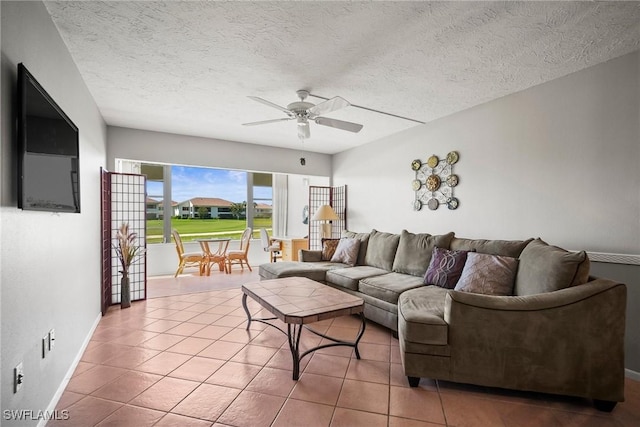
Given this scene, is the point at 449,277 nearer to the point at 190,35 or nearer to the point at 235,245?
the point at 190,35

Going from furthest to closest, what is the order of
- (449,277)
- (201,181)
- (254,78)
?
(201,181) < (449,277) < (254,78)

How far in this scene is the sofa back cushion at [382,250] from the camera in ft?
13.4

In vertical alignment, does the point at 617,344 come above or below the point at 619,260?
below

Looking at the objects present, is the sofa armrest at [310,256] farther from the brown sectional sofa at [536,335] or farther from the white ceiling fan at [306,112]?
the brown sectional sofa at [536,335]

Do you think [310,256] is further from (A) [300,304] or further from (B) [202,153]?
(B) [202,153]

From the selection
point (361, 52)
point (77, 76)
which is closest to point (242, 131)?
point (77, 76)

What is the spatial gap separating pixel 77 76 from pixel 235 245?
527 centimetres

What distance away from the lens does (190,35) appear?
2.18 m

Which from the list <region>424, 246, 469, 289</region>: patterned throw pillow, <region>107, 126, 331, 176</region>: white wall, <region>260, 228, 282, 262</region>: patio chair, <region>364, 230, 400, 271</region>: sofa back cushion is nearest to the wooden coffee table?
<region>424, 246, 469, 289</region>: patterned throw pillow

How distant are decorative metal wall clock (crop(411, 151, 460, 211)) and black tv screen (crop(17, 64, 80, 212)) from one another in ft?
12.8

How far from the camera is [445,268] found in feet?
10.3

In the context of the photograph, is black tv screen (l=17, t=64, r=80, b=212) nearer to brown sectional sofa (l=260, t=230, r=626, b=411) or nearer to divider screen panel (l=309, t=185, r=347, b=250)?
brown sectional sofa (l=260, t=230, r=626, b=411)

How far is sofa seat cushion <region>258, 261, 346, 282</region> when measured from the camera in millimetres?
4012

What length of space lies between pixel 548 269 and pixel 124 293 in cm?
467
